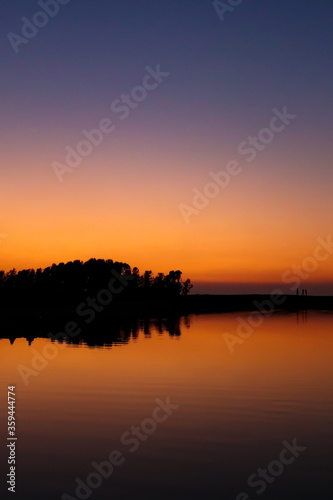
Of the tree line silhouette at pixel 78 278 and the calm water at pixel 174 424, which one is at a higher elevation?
the tree line silhouette at pixel 78 278

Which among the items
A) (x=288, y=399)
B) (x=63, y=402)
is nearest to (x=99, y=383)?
(x=63, y=402)

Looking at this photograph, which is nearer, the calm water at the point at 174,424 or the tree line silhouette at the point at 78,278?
the calm water at the point at 174,424

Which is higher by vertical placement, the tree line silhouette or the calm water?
the tree line silhouette

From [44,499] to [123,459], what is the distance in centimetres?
334

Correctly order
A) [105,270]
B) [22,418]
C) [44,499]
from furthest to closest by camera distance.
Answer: [105,270], [22,418], [44,499]

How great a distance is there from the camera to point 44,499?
1205 centimetres

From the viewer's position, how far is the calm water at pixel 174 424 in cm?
1327

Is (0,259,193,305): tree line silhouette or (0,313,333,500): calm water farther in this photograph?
(0,259,193,305): tree line silhouette

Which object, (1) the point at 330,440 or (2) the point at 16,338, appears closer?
(1) the point at 330,440

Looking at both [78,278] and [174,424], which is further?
[78,278]

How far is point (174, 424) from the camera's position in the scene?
1875 cm

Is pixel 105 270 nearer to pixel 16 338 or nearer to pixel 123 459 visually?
pixel 16 338

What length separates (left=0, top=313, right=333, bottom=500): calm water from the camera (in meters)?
13.3

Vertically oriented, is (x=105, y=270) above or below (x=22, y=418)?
above
